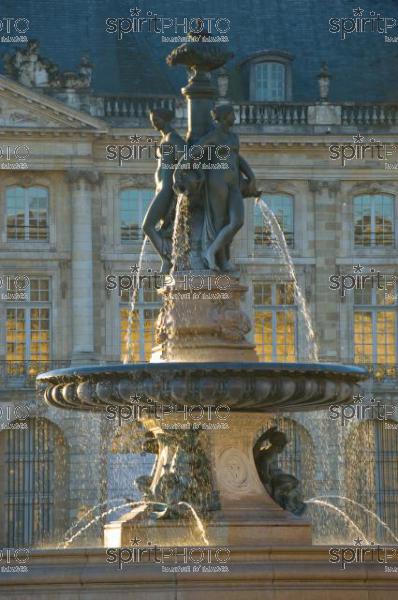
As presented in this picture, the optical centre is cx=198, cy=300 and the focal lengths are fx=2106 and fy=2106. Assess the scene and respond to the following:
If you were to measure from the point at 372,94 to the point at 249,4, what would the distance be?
4.50 meters

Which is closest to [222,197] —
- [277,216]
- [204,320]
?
[204,320]

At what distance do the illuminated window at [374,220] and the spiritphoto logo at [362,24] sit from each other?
542cm

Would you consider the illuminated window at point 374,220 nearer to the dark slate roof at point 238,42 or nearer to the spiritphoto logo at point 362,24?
the dark slate roof at point 238,42

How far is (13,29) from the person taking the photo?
185 ft

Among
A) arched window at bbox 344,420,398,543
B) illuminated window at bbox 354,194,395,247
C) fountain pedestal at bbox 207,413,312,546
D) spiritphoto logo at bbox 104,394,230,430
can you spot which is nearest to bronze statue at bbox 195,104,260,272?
spiritphoto logo at bbox 104,394,230,430

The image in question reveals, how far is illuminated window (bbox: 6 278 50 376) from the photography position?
2119 inches

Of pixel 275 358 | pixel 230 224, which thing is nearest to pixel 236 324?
pixel 230 224

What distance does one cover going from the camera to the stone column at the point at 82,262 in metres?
53.8

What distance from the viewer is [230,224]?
23.2m

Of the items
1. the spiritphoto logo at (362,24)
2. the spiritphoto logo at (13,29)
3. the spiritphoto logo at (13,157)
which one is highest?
the spiritphoto logo at (362,24)

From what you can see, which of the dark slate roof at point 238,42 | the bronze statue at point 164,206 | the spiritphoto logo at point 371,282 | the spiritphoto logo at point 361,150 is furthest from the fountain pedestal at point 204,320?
the dark slate roof at point 238,42

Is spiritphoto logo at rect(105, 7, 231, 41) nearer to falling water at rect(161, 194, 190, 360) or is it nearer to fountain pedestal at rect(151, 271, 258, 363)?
falling water at rect(161, 194, 190, 360)

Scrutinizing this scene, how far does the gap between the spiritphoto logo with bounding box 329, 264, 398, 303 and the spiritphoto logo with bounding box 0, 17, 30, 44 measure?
10.5 metres

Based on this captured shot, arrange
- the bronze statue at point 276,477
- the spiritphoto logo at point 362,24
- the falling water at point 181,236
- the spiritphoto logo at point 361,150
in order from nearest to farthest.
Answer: the bronze statue at point 276,477 → the falling water at point 181,236 → the spiritphoto logo at point 361,150 → the spiritphoto logo at point 362,24
